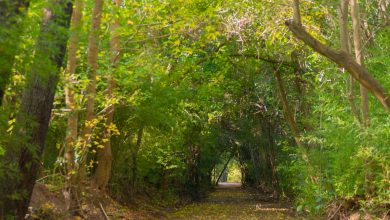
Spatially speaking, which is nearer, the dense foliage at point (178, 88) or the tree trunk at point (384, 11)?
the dense foliage at point (178, 88)

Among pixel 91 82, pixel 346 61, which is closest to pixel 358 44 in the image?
pixel 346 61

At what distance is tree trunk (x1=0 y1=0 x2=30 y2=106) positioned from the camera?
4.77m

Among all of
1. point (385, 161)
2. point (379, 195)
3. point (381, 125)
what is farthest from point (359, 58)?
point (379, 195)

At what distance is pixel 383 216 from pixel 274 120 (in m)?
17.1

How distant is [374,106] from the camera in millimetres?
12820

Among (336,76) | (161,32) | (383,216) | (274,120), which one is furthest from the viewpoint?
(274,120)

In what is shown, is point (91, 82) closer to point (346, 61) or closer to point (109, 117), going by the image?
point (109, 117)

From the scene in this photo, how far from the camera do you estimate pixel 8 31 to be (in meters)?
4.72

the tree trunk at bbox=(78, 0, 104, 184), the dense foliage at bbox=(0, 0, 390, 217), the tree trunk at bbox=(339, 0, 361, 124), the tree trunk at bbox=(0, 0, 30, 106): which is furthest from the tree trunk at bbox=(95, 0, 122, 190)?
the tree trunk at bbox=(0, 0, 30, 106)

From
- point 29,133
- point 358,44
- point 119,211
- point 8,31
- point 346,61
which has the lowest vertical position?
point 119,211

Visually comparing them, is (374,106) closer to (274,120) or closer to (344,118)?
(344,118)

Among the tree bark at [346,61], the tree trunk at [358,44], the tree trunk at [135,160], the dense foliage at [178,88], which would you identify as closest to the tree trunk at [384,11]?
the dense foliage at [178,88]

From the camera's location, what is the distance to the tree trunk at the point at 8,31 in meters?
4.77

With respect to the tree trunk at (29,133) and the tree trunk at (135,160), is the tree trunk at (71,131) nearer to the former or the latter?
the tree trunk at (29,133)
